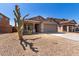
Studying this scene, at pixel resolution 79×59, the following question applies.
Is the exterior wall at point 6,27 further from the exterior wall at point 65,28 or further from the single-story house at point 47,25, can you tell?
the exterior wall at point 65,28

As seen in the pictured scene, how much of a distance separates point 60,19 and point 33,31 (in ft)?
3.85

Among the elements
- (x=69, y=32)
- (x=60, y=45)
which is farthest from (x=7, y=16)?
(x=69, y=32)

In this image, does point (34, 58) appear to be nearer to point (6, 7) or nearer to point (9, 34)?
point (9, 34)

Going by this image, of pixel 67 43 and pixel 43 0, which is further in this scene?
pixel 67 43

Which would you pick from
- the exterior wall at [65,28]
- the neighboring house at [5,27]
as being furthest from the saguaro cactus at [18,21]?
the exterior wall at [65,28]

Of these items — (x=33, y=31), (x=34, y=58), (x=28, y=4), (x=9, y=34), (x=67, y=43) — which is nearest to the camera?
(x=34, y=58)

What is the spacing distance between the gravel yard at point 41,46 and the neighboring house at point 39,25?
0.39m

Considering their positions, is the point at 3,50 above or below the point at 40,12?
below

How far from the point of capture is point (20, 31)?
4699 millimetres

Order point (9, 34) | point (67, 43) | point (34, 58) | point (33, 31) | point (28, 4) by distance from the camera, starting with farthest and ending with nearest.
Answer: point (33, 31) < point (9, 34) < point (67, 43) < point (28, 4) < point (34, 58)

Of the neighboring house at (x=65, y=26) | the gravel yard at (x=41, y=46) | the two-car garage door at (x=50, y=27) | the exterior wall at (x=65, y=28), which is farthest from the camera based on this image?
the two-car garage door at (x=50, y=27)

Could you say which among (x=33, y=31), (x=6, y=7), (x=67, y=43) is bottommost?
(x=67, y=43)

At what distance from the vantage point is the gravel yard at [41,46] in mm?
4172

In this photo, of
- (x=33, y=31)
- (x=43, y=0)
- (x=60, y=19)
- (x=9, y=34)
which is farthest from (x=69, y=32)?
(x=9, y=34)
